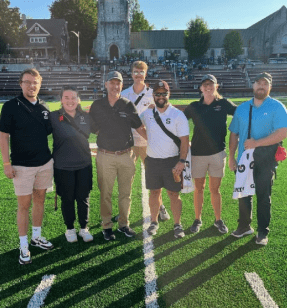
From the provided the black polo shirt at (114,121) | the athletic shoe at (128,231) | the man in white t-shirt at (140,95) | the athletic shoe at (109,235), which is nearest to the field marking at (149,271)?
the athletic shoe at (128,231)

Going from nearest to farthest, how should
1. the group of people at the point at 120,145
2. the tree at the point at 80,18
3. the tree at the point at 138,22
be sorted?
the group of people at the point at 120,145
the tree at the point at 80,18
the tree at the point at 138,22

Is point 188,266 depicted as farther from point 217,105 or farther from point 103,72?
point 103,72

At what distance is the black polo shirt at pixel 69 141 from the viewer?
4273 mm

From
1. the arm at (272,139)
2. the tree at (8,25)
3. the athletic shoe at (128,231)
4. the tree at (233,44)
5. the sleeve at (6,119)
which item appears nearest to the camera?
the sleeve at (6,119)

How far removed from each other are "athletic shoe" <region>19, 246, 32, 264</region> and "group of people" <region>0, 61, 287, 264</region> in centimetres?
1

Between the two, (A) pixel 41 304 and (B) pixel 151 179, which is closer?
(A) pixel 41 304

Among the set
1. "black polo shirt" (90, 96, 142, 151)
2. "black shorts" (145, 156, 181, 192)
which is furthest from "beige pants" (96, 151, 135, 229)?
"black shorts" (145, 156, 181, 192)

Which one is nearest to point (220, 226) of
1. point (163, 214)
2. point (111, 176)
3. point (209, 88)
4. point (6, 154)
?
point (163, 214)

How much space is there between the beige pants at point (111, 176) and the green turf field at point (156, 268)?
1.56 ft

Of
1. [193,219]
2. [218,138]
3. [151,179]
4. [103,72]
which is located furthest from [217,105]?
[103,72]

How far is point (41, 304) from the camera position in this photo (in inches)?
133

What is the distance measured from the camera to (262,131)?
4.36 metres

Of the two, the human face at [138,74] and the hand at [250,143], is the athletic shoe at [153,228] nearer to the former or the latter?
the hand at [250,143]

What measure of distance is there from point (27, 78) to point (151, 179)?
221 cm
